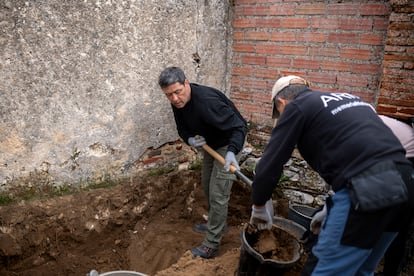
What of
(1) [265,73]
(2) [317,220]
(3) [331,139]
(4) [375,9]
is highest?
(4) [375,9]

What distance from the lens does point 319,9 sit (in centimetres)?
325

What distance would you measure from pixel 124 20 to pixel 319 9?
6.32ft

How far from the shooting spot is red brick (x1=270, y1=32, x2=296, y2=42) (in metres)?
3.46

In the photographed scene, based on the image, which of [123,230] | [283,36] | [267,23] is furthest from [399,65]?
[123,230]

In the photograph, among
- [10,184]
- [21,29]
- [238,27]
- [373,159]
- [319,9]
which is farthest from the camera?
[238,27]

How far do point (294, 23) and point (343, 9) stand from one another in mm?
486

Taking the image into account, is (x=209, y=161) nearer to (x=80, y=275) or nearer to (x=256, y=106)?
(x=256, y=106)

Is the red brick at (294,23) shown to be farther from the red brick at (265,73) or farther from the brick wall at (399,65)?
the brick wall at (399,65)

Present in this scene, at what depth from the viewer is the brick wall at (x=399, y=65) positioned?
263cm

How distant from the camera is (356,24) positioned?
3096 millimetres

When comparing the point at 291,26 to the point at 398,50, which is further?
the point at 291,26

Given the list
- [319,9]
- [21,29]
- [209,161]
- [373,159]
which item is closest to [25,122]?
[21,29]

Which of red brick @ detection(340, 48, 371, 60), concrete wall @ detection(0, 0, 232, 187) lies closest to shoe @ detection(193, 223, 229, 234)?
concrete wall @ detection(0, 0, 232, 187)

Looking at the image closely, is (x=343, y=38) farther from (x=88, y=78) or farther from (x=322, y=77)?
(x=88, y=78)
